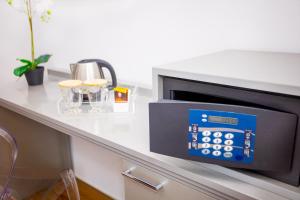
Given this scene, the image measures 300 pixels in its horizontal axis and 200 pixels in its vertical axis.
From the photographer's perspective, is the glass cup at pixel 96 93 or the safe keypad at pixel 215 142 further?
the glass cup at pixel 96 93

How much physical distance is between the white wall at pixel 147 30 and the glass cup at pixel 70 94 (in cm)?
35

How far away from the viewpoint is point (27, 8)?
1464 mm

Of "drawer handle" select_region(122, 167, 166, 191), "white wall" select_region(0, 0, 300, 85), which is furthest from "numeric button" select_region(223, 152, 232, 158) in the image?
"white wall" select_region(0, 0, 300, 85)

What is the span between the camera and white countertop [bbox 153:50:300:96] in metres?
0.57

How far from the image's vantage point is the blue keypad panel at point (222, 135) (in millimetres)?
573

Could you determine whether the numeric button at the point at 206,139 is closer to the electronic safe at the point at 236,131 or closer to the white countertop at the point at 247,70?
the electronic safe at the point at 236,131

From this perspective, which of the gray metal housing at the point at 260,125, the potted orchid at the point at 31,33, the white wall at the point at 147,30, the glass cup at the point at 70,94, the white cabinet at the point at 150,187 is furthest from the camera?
the potted orchid at the point at 31,33

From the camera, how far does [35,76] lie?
1522 mm

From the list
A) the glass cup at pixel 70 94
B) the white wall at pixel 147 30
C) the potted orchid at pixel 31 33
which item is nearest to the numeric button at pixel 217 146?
the white wall at pixel 147 30

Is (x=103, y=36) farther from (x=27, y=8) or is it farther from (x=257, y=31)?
(x=257, y=31)

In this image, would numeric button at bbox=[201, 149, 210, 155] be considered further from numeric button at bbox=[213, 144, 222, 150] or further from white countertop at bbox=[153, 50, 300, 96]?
white countertop at bbox=[153, 50, 300, 96]

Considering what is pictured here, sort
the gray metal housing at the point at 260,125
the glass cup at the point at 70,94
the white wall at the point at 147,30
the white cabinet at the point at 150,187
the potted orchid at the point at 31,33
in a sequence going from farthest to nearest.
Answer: the potted orchid at the point at 31,33
the glass cup at the point at 70,94
the white wall at the point at 147,30
the white cabinet at the point at 150,187
the gray metal housing at the point at 260,125

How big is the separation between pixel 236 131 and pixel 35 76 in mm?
1264

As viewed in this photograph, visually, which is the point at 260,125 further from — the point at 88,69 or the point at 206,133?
the point at 88,69
